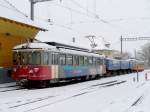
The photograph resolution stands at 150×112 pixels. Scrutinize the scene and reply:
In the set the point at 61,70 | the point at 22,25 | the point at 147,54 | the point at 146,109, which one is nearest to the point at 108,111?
the point at 146,109

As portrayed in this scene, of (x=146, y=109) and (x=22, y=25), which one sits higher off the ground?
(x=22, y=25)

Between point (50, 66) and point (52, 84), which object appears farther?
point (52, 84)

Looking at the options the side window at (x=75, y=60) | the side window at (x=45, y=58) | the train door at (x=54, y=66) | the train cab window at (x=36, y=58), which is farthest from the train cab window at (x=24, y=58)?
the side window at (x=75, y=60)

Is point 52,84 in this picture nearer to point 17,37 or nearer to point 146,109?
point 17,37

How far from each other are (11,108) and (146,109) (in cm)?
480

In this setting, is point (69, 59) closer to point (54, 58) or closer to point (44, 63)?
point (54, 58)

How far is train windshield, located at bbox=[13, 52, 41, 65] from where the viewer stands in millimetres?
25094

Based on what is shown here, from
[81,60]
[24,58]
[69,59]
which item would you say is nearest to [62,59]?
[69,59]

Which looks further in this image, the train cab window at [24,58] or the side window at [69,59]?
the side window at [69,59]

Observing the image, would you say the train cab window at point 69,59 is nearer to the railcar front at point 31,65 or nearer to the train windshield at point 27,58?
the railcar front at point 31,65

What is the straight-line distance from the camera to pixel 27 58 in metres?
25.3

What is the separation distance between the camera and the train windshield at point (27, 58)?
25.1 m

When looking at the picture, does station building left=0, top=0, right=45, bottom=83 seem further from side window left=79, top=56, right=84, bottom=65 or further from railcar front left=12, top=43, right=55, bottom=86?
side window left=79, top=56, right=84, bottom=65

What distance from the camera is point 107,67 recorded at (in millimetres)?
49531
